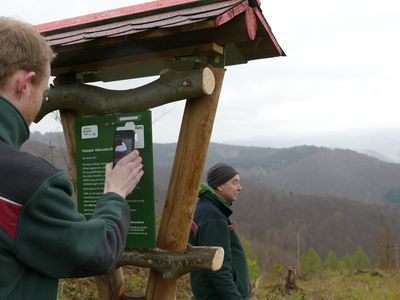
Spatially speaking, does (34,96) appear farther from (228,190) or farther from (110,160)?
(228,190)

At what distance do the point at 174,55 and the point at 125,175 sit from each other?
81 centimetres

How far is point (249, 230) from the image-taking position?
62.0 metres

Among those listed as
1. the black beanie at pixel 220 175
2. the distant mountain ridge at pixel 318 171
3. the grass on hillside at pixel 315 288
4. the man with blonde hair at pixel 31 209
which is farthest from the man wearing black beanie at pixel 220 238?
the distant mountain ridge at pixel 318 171

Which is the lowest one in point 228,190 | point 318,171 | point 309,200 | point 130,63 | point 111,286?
point 309,200

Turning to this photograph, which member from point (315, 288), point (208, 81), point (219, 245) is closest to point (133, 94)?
point (208, 81)

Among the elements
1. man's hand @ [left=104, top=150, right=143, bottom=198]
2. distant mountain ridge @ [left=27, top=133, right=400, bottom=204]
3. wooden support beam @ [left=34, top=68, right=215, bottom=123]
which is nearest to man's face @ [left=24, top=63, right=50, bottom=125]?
man's hand @ [left=104, top=150, right=143, bottom=198]

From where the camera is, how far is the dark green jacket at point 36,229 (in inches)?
50.9

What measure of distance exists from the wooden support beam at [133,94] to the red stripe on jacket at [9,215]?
121 centimetres

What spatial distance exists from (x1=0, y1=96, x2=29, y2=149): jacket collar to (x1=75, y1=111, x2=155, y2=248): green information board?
0.90 meters

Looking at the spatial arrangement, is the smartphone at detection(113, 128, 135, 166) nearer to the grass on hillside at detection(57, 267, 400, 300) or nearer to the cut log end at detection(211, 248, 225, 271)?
the cut log end at detection(211, 248, 225, 271)

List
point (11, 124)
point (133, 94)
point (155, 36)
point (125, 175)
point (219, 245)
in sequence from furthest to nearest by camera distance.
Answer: point (219, 245)
point (133, 94)
point (155, 36)
point (125, 175)
point (11, 124)

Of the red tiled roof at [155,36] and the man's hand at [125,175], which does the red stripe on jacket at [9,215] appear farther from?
the red tiled roof at [155,36]

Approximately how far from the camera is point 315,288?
31.9 ft

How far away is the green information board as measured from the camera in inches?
90.4
